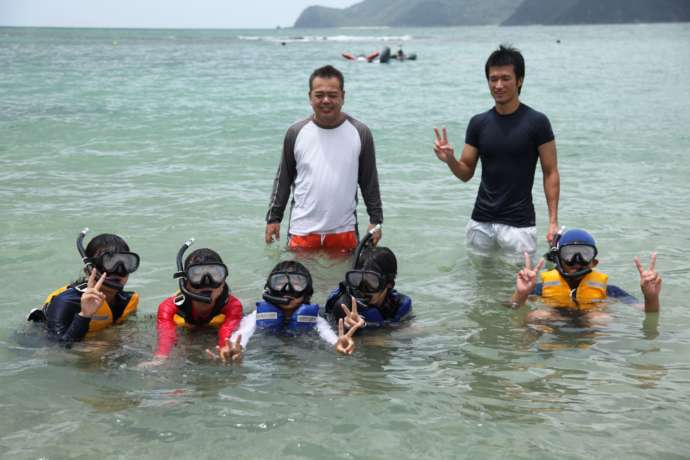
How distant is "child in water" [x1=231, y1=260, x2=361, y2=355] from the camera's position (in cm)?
482

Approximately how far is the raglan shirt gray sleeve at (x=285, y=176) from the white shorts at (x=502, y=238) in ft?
4.49

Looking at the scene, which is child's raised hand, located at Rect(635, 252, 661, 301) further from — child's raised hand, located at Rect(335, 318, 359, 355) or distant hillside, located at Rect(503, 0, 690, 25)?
distant hillside, located at Rect(503, 0, 690, 25)

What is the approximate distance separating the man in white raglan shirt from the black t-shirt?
79cm

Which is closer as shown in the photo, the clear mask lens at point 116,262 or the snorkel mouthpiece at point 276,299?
→ the clear mask lens at point 116,262

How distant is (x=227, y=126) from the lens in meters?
16.3

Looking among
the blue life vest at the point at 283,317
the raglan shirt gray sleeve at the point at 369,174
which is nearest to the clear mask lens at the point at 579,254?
the raglan shirt gray sleeve at the point at 369,174

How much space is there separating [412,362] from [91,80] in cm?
2462

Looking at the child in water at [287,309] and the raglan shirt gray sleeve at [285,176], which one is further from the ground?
the raglan shirt gray sleeve at [285,176]

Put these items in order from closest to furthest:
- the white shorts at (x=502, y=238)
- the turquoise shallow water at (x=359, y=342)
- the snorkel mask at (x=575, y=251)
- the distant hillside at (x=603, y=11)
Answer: the turquoise shallow water at (x=359, y=342)
the snorkel mask at (x=575, y=251)
the white shorts at (x=502, y=238)
the distant hillside at (x=603, y=11)

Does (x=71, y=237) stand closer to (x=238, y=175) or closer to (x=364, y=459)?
(x=238, y=175)

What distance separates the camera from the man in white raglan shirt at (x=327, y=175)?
5.84 metres

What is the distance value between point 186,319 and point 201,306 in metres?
0.14

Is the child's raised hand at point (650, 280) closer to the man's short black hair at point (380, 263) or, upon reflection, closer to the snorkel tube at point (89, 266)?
the man's short black hair at point (380, 263)

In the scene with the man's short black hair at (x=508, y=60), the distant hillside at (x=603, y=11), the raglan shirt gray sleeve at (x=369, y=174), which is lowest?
the raglan shirt gray sleeve at (x=369, y=174)
